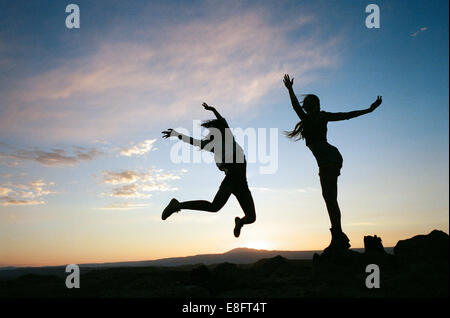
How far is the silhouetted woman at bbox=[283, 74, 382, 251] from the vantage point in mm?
6875

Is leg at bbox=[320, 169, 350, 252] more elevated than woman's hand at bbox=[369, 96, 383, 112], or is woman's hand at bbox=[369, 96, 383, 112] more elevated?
woman's hand at bbox=[369, 96, 383, 112]

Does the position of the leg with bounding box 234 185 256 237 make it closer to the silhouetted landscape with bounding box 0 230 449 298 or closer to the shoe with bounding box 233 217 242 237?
the shoe with bounding box 233 217 242 237

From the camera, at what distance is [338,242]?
22.0 ft

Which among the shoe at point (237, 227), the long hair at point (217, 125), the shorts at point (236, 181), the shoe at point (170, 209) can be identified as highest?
the long hair at point (217, 125)

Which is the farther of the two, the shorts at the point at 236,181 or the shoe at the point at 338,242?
the shoe at the point at 338,242

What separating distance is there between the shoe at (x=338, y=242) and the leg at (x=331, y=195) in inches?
8.0

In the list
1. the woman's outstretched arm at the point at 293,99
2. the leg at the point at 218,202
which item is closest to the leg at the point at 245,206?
the leg at the point at 218,202

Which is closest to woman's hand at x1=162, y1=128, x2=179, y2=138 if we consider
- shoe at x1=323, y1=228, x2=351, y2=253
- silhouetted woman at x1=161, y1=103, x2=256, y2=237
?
silhouetted woman at x1=161, y1=103, x2=256, y2=237

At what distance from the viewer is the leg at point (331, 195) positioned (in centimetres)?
693

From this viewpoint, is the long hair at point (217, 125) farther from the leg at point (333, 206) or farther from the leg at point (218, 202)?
the leg at point (333, 206)

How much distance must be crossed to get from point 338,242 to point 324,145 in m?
2.12
